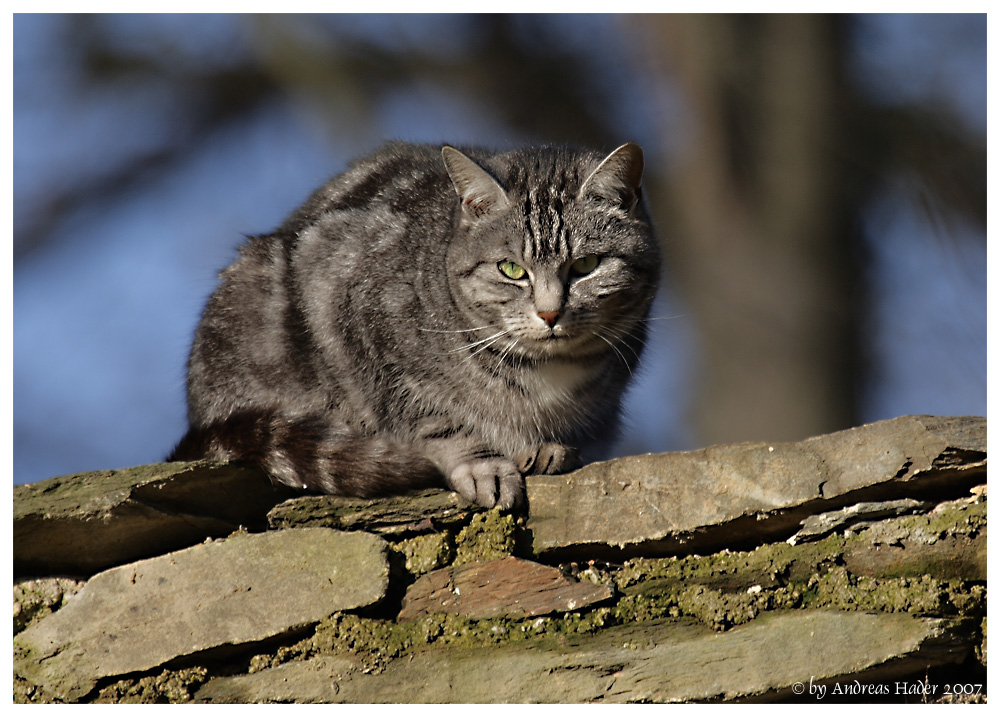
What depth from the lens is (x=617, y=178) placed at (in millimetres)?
2980

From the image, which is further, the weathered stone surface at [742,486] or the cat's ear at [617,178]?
the cat's ear at [617,178]

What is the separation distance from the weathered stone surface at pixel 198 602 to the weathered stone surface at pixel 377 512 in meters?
0.07

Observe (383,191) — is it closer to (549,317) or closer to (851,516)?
(549,317)

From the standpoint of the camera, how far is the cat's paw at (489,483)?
2451 mm

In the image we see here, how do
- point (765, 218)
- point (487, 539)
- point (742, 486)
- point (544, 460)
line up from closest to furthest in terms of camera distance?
1. point (742, 486)
2. point (487, 539)
3. point (544, 460)
4. point (765, 218)

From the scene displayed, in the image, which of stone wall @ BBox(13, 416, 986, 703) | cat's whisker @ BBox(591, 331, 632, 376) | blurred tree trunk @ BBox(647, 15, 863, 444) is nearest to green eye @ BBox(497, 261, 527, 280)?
cat's whisker @ BBox(591, 331, 632, 376)

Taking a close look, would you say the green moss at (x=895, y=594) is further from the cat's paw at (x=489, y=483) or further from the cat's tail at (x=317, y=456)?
the cat's tail at (x=317, y=456)

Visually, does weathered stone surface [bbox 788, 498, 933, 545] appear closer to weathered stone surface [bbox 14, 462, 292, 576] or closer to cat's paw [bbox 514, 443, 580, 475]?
cat's paw [bbox 514, 443, 580, 475]

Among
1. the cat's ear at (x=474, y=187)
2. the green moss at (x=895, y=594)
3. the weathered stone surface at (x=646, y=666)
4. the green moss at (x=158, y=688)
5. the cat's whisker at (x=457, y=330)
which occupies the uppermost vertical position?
the cat's ear at (x=474, y=187)

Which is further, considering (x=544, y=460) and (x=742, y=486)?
(x=544, y=460)

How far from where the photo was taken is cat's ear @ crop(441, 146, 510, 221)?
2896 mm

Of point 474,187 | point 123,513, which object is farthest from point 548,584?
point 474,187

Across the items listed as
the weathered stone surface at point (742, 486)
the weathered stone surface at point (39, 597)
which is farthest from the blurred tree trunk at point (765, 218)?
the weathered stone surface at point (39, 597)

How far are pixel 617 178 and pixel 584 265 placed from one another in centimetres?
32
